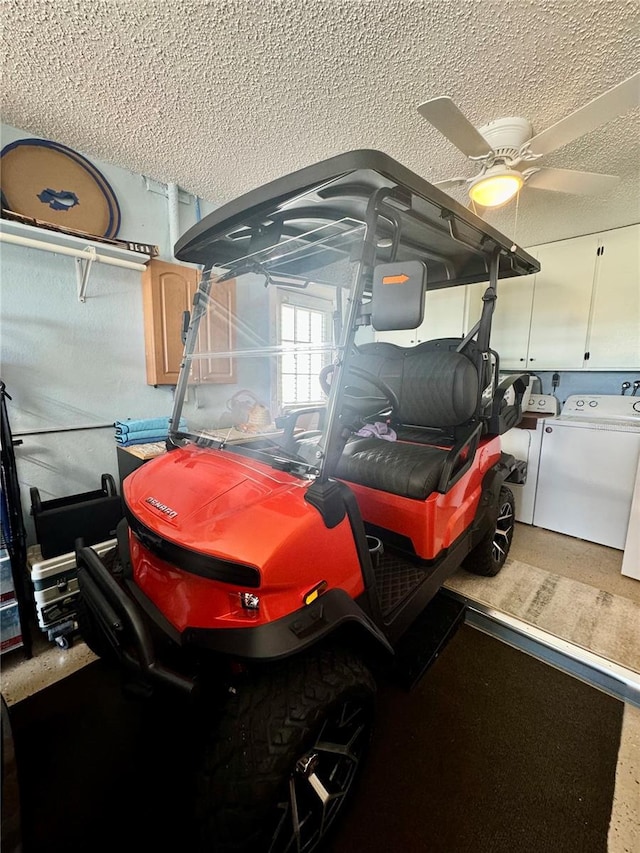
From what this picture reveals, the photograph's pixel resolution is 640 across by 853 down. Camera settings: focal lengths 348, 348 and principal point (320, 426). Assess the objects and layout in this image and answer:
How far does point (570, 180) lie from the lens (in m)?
2.12

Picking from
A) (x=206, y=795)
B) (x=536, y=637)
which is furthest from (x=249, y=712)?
(x=536, y=637)

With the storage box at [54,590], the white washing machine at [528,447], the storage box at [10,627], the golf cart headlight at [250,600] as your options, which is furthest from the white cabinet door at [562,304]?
the storage box at [10,627]

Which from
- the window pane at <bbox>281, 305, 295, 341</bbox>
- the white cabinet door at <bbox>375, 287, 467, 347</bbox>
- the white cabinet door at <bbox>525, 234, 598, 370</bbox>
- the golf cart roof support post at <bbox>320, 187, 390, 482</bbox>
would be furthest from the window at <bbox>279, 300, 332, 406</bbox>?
the white cabinet door at <bbox>525, 234, 598, 370</bbox>

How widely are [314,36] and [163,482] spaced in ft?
6.37

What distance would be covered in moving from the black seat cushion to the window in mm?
681

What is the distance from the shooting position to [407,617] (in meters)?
1.46

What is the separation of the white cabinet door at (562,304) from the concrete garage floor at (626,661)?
1.77 m

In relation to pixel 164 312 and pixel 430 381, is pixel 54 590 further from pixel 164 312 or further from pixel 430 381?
pixel 430 381

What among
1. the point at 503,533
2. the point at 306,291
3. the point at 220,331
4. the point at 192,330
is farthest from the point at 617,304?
the point at 192,330

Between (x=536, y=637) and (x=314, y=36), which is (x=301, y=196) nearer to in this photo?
(x=314, y=36)

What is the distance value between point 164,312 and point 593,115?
265cm

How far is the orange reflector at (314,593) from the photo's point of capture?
99 centimetres

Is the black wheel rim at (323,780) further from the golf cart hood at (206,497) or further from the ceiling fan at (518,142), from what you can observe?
the ceiling fan at (518,142)

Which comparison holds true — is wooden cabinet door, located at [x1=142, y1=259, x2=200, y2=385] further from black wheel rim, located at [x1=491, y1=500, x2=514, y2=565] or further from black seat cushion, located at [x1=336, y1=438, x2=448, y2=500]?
black wheel rim, located at [x1=491, y1=500, x2=514, y2=565]
